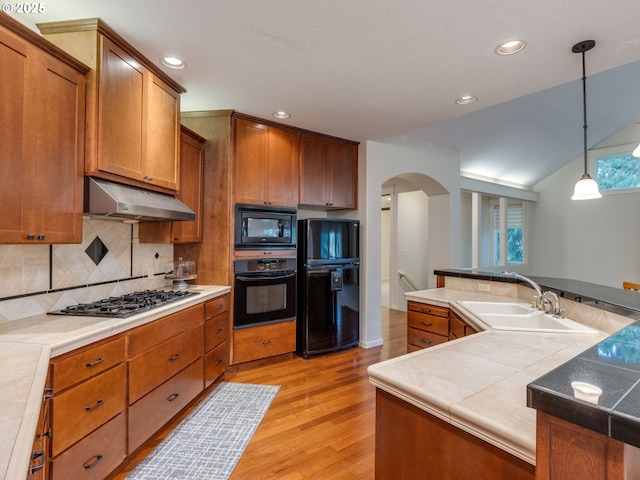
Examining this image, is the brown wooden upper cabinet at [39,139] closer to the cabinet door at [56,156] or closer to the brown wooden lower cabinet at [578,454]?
the cabinet door at [56,156]

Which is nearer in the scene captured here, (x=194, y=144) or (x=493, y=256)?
(x=194, y=144)

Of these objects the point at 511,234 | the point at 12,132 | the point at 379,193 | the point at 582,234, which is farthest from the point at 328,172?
the point at 582,234

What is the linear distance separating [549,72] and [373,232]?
7.26 ft

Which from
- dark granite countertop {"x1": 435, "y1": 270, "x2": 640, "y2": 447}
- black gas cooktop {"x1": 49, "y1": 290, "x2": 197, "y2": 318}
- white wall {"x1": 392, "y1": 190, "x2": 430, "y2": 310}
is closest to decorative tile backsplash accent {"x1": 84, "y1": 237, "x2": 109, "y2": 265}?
black gas cooktop {"x1": 49, "y1": 290, "x2": 197, "y2": 318}

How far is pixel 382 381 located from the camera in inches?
44.5

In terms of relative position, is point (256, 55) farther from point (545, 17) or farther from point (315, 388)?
point (315, 388)

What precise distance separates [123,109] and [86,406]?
166cm

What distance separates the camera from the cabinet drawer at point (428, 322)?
247 centimetres

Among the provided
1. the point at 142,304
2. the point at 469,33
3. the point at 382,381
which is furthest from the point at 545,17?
the point at 142,304

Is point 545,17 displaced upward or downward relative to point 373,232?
upward

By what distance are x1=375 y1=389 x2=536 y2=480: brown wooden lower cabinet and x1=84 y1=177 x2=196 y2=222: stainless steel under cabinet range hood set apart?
1.69 m

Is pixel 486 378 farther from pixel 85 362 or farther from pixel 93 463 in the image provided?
pixel 93 463

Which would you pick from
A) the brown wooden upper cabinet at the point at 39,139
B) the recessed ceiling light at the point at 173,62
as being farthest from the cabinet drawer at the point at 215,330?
the recessed ceiling light at the point at 173,62

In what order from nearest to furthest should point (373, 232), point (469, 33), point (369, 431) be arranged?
point (469, 33), point (369, 431), point (373, 232)
